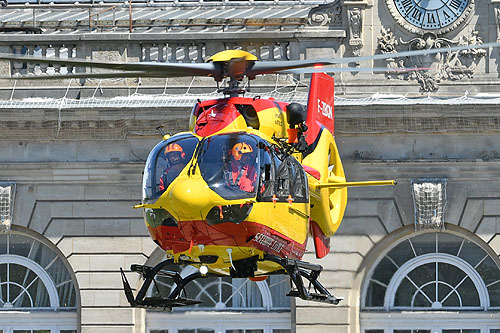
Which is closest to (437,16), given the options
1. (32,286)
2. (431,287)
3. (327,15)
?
(327,15)

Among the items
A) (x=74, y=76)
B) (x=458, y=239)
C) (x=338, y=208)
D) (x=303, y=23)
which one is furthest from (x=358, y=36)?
(x=74, y=76)

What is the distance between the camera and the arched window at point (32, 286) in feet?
151

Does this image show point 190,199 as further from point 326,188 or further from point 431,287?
point 431,287

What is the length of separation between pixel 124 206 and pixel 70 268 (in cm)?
197

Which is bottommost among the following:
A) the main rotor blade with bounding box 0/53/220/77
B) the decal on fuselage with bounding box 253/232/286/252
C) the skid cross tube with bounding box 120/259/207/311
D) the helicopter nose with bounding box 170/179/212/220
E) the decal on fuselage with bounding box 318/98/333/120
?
the skid cross tube with bounding box 120/259/207/311

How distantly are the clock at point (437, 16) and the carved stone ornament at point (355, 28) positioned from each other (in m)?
0.87

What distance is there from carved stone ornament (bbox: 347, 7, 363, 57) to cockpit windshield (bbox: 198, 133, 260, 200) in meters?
13.5

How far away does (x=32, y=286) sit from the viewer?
152 ft

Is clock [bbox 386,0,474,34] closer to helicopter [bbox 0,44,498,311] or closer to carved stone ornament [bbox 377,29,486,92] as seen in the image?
carved stone ornament [bbox 377,29,486,92]

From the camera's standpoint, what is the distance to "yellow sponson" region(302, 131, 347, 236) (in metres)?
35.7

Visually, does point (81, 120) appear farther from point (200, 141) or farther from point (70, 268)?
point (200, 141)

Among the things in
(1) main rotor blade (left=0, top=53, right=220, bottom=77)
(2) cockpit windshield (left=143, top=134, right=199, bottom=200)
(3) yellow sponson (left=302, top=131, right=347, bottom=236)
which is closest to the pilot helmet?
(2) cockpit windshield (left=143, top=134, right=199, bottom=200)

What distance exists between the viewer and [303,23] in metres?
46.0

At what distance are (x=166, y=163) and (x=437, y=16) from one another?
14.8 metres
